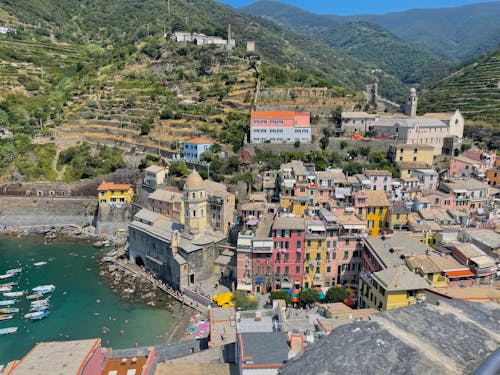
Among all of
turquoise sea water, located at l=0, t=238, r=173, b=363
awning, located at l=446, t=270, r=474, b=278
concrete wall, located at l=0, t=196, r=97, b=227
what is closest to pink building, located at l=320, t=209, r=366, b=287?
awning, located at l=446, t=270, r=474, b=278

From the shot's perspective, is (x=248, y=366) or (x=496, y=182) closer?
(x=248, y=366)

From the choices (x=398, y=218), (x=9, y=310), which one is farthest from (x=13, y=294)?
(x=398, y=218)

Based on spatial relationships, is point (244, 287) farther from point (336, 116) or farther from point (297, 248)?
point (336, 116)

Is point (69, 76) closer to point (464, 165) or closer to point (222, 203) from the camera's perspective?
point (222, 203)

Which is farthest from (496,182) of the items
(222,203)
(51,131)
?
(51,131)

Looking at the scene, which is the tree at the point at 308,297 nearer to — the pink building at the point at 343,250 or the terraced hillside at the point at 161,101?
the pink building at the point at 343,250

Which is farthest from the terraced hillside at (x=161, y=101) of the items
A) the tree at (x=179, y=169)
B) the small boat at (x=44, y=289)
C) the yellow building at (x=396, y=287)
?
the yellow building at (x=396, y=287)

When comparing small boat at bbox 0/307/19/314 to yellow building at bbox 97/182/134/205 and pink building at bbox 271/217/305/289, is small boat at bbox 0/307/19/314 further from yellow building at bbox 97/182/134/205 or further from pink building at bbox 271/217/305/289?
pink building at bbox 271/217/305/289
